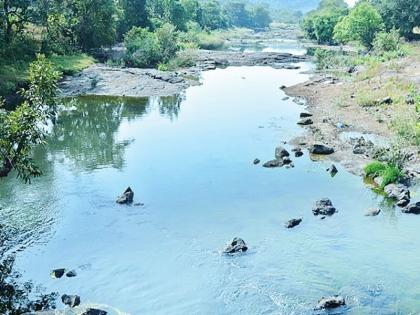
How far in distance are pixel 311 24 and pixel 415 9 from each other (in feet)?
165

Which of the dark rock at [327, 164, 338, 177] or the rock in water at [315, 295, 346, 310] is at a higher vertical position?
the dark rock at [327, 164, 338, 177]

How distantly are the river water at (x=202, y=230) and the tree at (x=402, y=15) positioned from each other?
218ft

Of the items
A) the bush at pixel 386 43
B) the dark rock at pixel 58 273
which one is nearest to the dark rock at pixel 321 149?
the dark rock at pixel 58 273

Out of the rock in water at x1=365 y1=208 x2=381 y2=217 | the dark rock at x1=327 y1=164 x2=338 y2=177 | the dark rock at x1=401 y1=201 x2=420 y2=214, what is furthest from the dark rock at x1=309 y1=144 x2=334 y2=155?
the dark rock at x1=401 y1=201 x2=420 y2=214

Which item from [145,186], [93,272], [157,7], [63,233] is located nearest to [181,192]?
[145,186]

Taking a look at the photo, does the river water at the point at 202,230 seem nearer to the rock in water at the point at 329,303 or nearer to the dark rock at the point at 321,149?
the rock in water at the point at 329,303

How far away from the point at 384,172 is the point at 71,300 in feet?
67.6

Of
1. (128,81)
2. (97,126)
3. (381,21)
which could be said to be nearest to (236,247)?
(97,126)

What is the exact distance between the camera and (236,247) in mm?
24844

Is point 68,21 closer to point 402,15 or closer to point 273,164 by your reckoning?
point 273,164

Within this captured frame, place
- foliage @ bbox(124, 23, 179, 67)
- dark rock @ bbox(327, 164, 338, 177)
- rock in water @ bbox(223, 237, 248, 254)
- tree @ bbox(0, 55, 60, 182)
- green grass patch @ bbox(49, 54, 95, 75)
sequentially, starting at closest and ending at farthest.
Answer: tree @ bbox(0, 55, 60, 182), rock in water @ bbox(223, 237, 248, 254), dark rock @ bbox(327, 164, 338, 177), green grass patch @ bbox(49, 54, 95, 75), foliage @ bbox(124, 23, 179, 67)

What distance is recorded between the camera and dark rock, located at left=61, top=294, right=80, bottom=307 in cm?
2043

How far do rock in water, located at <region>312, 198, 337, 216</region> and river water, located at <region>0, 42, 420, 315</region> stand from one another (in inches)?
17.7

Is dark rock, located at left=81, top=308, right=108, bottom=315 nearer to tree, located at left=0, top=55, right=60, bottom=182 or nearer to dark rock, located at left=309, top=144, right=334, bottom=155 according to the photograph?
tree, located at left=0, top=55, right=60, bottom=182
